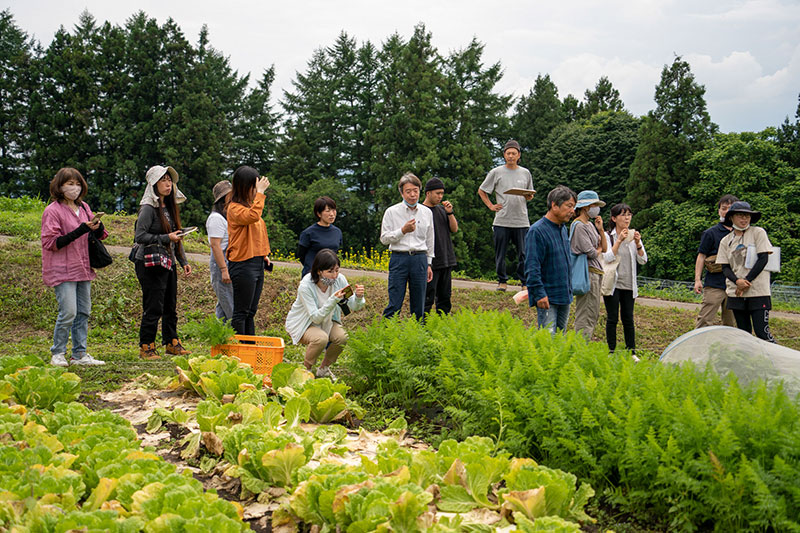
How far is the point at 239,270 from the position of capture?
630 cm

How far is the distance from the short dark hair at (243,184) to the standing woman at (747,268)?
5.41 m

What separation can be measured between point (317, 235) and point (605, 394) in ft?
13.6

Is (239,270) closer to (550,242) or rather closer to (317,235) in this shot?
(317,235)

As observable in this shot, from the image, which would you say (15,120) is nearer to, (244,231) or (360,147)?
(360,147)

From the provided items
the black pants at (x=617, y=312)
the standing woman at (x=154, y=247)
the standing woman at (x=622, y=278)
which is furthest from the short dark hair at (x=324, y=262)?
the black pants at (x=617, y=312)

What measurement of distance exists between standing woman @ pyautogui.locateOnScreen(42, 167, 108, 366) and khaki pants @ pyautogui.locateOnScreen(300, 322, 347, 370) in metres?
2.35

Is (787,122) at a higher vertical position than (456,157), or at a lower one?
higher

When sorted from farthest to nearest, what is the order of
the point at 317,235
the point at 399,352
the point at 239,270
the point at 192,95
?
1. the point at 192,95
2. the point at 317,235
3. the point at 239,270
4. the point at 399,352

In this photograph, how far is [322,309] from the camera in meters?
5.78

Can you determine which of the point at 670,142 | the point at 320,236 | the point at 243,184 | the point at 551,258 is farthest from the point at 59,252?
the point at 670,142

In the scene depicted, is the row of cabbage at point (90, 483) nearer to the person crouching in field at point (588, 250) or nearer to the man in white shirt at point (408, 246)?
the man in white shirt at point (408, 246)

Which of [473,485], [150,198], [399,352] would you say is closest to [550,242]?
[399,352]

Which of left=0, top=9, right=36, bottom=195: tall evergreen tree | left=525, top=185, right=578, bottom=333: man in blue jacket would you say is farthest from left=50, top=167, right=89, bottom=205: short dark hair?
left=0, top=9, right=36, bottom=195: tall evergreen tree

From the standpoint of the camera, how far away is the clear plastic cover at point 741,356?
3826 millimetres
